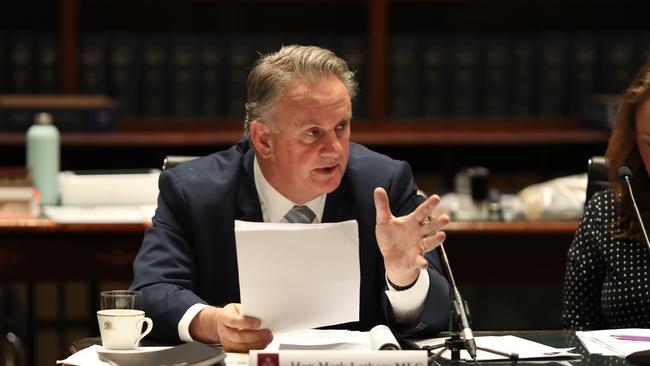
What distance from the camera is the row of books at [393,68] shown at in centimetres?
558

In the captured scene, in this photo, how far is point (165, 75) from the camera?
5617mm

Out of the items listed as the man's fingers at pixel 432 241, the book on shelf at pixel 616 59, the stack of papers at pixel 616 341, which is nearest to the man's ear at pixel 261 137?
the man's fingers at pixel 432 241

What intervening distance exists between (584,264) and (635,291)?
150 millimetres

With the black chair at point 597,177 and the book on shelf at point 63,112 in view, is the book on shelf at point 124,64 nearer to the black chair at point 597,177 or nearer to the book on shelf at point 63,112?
the book on shelf at point 63,112

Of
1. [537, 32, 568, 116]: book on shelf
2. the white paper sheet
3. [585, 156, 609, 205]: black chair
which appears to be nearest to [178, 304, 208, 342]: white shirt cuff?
[585, 156, 609, 205]: black chair

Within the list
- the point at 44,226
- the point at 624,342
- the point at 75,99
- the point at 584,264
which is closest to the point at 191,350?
the point at 624,342

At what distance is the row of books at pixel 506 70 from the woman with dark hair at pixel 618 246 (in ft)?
8.93

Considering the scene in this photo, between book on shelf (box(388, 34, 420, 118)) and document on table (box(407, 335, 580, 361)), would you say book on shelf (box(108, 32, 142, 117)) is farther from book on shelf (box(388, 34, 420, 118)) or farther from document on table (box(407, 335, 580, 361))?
document on table (box(407, 335, 580, 361))

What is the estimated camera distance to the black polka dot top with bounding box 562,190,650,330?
9.47 ft

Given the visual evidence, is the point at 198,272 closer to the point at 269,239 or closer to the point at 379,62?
the point at 269,239

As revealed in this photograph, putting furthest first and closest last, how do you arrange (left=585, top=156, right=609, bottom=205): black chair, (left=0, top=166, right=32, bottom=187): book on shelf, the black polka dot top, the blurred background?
the blurred background < (left=0, top=166, right=32, bottom=187): book on shelf < (left=585, top=156, right=609, bottom=205): black chair < the black polka dot top

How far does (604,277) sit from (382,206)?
89 centimetres

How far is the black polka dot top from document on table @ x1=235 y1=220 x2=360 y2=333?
0.85 m

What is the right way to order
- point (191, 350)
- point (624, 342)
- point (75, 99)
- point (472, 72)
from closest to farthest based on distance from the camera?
point (191, 350) < point (624, 342) < point (75, 99) < point (472, 72)
